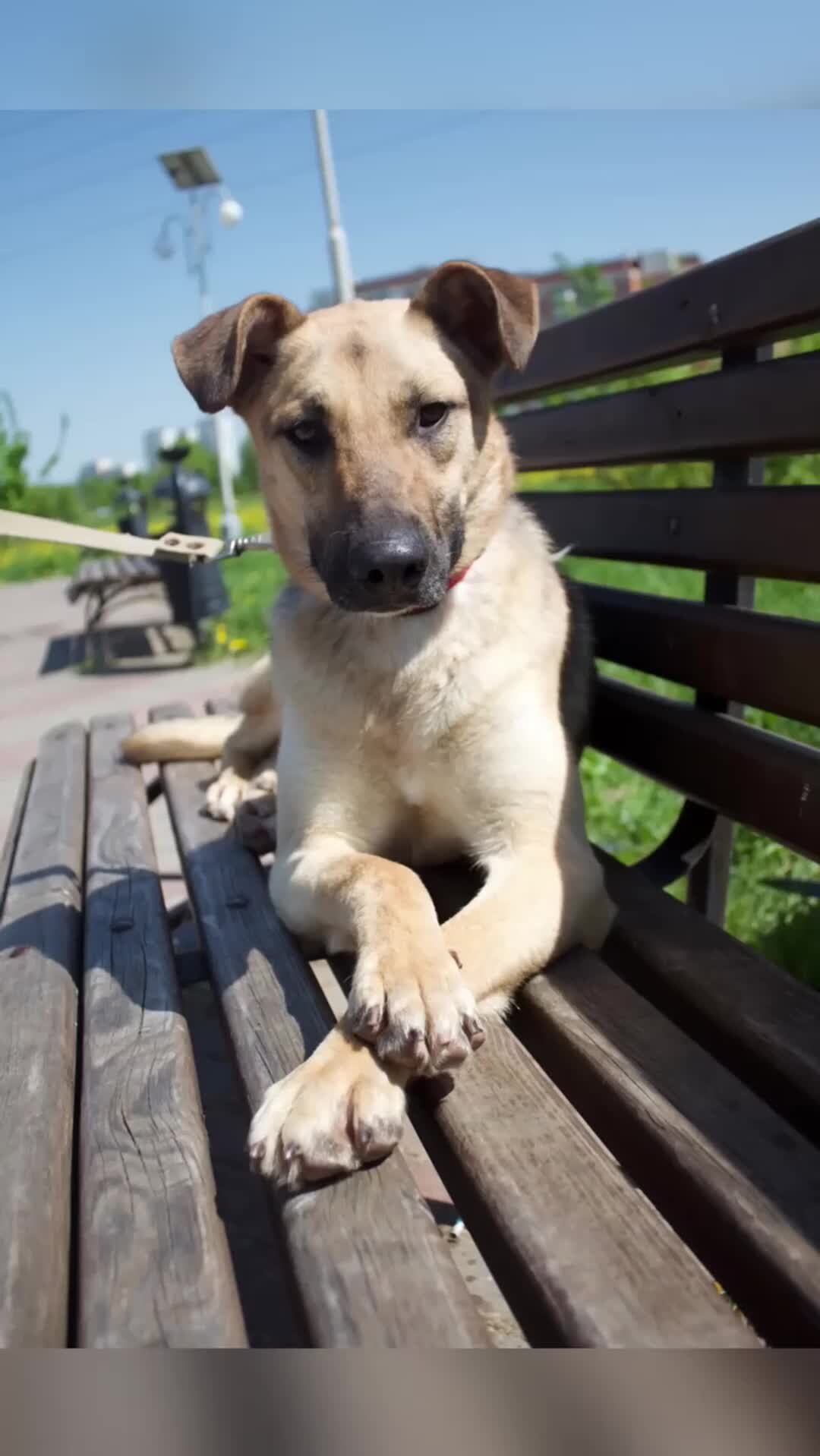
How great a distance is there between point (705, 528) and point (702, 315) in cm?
45

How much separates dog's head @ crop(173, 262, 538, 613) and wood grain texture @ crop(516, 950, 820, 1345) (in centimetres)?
90

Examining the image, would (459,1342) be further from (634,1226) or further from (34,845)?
(34,845)

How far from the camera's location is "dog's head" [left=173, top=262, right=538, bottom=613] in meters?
2.24

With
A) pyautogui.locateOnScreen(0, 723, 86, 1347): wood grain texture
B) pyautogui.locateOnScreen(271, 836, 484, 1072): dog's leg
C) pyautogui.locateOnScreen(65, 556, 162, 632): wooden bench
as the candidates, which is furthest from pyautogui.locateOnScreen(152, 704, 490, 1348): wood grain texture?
pyautogui.locateOnScreen(65, 556, 162, 632): wooden bench

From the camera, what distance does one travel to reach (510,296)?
2.44 m

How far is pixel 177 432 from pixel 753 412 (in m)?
8.35

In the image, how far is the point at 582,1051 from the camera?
1.69m

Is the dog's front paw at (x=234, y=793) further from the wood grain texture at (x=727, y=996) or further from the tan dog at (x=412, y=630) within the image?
the wood grain texture at (x=727, y=996)

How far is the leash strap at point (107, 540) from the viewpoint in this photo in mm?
2562

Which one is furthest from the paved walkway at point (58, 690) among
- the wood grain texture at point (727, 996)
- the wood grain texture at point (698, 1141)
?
the wood grain texture at point (698, 1141)

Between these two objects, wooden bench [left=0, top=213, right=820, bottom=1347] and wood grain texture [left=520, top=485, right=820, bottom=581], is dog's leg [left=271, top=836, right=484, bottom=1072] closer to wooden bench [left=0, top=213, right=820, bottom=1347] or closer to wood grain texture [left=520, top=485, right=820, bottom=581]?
wooden bench [left=0, top=213, right=820, bottom=1347]

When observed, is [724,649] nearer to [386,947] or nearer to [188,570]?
[386,947]

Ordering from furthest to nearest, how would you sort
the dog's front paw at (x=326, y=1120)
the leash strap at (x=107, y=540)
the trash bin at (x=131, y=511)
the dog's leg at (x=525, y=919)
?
the trash bin at (x=131, y=511), the leash strap at (x=107, y=540), the dog's leg at (x=525, y=919), the dog's front paw at (x=326, y=1120)

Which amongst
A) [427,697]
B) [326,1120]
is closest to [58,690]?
[427,697]
